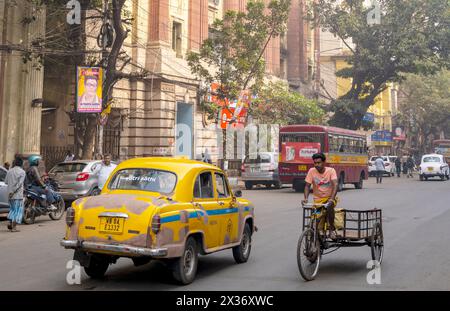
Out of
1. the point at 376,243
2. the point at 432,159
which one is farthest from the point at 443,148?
the point at 376,243

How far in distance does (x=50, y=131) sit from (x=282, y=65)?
25494 mm

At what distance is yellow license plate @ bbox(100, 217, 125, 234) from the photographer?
22.5 ft

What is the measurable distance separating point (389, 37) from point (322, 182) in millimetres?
Result: 34999

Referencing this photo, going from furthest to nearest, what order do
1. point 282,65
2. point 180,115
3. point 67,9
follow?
1. point 282,65
2. point 180,115
3. point 67,9

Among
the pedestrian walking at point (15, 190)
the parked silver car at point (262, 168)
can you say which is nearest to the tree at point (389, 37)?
the parked silver car at point (262, 168)

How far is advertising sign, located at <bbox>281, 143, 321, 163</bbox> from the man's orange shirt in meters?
17.2

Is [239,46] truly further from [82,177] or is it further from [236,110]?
[82,177]

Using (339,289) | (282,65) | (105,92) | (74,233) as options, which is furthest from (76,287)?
(282,65)

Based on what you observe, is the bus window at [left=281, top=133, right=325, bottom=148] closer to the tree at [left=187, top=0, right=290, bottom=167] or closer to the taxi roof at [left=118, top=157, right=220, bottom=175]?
the tree at [left=187, top=0, right=290, bottom=167]

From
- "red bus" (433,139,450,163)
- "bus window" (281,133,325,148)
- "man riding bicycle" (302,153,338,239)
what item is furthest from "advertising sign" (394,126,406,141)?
"man riding bicycle" (302,153,338,239)

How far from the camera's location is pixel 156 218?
6770 mm

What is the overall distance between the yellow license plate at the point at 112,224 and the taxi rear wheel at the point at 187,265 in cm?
83

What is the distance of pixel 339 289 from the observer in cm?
709

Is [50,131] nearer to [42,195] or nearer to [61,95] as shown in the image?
[61,95]
